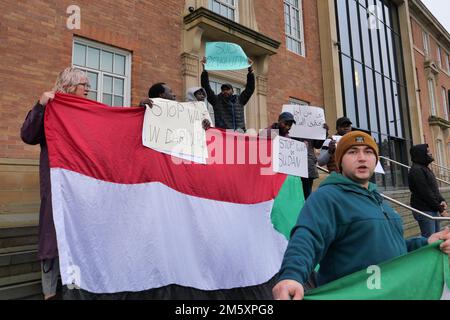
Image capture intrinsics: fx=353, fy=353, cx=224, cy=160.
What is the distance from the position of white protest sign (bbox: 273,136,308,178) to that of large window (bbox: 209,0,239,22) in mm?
6169

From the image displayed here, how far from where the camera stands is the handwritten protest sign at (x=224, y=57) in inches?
203

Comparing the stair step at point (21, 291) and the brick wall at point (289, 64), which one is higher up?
the brick wall at point (289, 64)

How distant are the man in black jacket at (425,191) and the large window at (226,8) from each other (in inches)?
251

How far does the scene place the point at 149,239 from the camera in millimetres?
3084

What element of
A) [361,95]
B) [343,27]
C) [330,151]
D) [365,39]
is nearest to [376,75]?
[365,39]

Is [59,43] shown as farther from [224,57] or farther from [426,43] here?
[426,43]

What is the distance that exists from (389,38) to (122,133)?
1871cm

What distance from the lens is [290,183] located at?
4648 mm

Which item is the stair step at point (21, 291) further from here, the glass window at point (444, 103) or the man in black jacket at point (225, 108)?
the glass window at point (444, 103)

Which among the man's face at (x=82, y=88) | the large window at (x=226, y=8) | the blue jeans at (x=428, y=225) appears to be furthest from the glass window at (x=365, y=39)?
the man's face at (x=82, y=88)

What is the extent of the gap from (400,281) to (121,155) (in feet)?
8.09

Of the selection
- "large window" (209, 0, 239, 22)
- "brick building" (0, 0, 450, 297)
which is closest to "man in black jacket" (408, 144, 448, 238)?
"brick building" (0, 0, 450, 297)

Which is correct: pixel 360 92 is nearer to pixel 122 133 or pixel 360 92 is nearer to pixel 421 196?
pixel 421 196

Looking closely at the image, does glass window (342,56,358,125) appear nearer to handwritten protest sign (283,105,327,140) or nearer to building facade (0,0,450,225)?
building facade (0,0,450,225)
